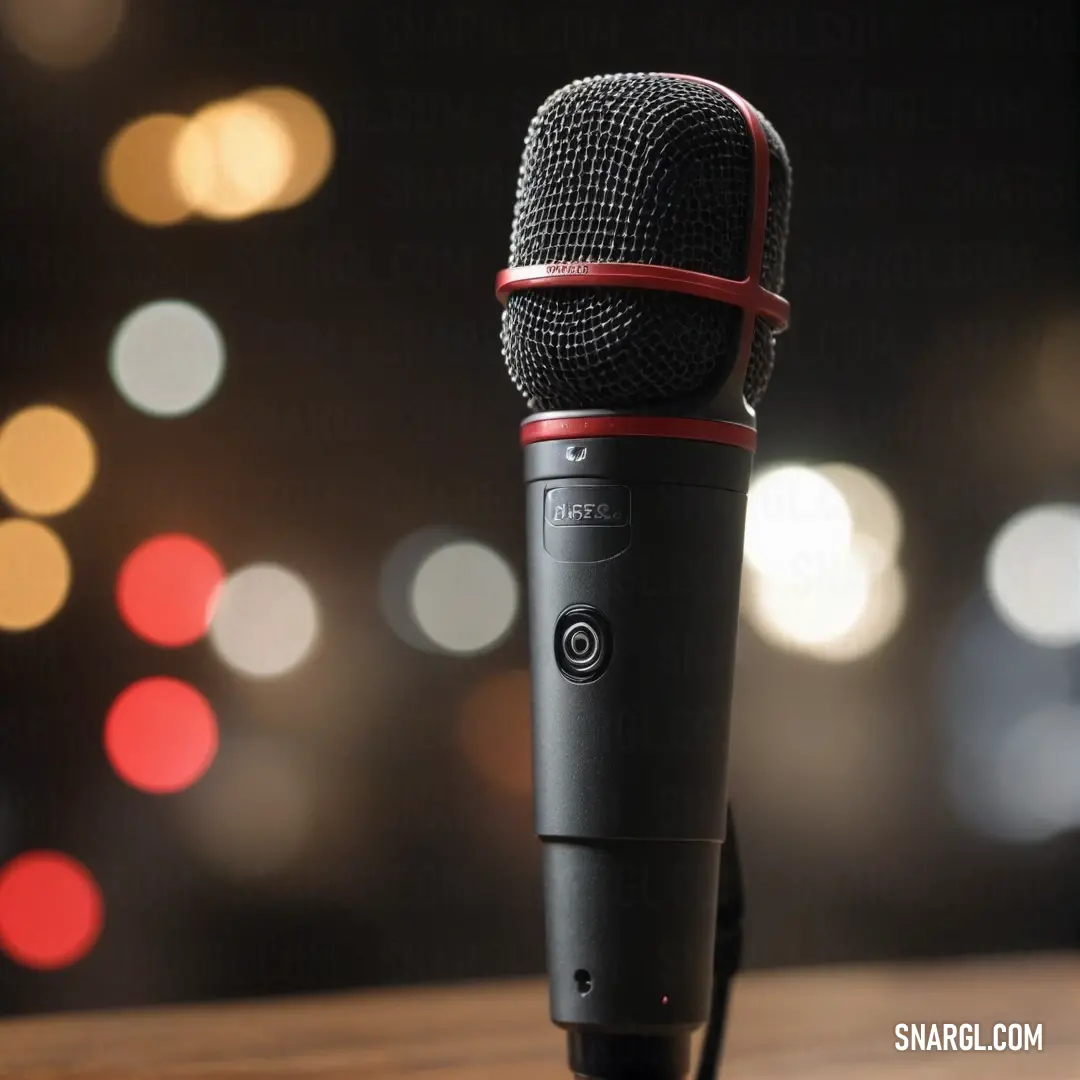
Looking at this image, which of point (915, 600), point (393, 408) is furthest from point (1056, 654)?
point (393, 408)

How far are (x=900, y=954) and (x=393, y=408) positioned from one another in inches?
36.3

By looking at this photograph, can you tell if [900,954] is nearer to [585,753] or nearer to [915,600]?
[915,600]

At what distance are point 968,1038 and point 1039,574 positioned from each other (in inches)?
31.9

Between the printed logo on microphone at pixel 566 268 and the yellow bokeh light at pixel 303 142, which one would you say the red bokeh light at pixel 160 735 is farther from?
the printed logo on microphone at pixel 566 268

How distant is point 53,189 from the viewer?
4.82ft

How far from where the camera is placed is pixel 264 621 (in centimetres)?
153

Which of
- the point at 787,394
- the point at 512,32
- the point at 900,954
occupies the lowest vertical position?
the point at 900,954

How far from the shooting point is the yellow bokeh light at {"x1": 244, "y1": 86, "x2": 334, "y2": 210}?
156cm

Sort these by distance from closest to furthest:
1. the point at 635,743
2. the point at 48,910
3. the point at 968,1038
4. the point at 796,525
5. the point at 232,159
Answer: the point at 635,743 → the point at 968,1038 → the point at 48,910 → the point at 232,159 → the point at 796,525

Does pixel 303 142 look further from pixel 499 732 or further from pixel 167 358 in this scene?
pixel 499 732

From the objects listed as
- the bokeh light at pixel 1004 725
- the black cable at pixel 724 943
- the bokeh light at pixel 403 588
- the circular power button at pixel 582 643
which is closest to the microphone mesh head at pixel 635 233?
the circular power button at pixel 582 643

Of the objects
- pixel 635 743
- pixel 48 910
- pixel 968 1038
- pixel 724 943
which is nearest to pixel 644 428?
pixel 635 743

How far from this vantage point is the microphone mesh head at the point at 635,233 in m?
0.69

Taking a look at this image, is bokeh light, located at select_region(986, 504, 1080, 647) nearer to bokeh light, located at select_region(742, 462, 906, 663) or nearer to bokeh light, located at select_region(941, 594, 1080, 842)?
bokeh light, located at select_region(941, 594, 1080, 842)
